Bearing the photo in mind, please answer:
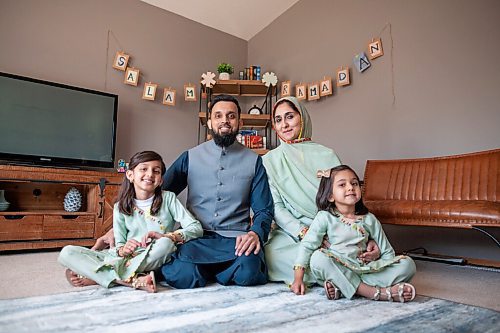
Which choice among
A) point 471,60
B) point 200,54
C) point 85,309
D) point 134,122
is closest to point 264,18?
point 200,54

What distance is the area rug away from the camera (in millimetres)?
1009

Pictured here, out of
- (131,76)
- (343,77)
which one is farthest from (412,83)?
(131,76)

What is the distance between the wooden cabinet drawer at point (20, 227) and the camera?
8.95ft

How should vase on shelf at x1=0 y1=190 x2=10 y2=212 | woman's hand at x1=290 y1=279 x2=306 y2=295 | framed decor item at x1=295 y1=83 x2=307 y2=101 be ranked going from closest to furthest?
woman's hand at x1=290 y1=279 x2=306 y2=295
vase on shelf at x1=0 y1=190 x2=10 y2=212
framed decor item at x1=295 y1=83 x2=307 y2=101

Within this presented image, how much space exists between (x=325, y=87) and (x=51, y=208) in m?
2.90

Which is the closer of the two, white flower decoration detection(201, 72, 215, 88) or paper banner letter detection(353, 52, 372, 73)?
paper banner letter detection(353, 52, 372, 73)

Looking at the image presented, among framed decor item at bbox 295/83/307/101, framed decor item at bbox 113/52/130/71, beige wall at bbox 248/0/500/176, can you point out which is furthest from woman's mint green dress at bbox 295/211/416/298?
framed decor item at bbox 113/52/130/71

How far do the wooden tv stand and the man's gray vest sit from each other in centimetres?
167

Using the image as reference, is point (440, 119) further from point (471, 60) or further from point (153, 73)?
point (153, 73)

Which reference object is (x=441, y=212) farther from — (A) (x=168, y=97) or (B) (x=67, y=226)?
(A) (x=168, y=97)

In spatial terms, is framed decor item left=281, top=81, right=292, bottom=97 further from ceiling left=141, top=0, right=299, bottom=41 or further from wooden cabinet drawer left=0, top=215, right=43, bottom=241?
wooden cabinet drawer left=0, top=215, right=43, bottom=241

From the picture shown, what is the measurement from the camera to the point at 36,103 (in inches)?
124

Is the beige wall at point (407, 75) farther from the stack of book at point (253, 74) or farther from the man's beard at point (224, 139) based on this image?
the man's beard at point (224, 139)

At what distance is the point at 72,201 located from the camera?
3131mm
